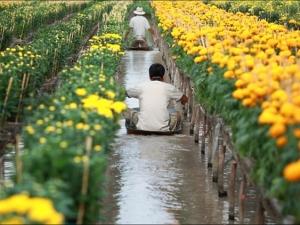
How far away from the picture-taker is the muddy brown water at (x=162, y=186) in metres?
7.77

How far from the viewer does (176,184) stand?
896 cm

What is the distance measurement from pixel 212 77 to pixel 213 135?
4.10 feet

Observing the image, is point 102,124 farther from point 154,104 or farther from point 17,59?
point 17,59

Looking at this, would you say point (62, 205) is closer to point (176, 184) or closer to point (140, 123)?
point (176, 184)

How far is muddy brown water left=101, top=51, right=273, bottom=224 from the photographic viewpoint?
7.77m

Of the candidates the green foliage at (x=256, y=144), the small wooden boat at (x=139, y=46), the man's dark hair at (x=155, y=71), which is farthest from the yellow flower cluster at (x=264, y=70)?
the small wooden boat at (x=139, y=46)

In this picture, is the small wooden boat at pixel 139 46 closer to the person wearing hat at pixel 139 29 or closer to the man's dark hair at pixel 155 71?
the person wearing hat at pixel 139 29

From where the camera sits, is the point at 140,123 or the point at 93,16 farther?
the point at 93,16

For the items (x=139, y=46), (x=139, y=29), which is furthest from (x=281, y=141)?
(x=139, y=46)

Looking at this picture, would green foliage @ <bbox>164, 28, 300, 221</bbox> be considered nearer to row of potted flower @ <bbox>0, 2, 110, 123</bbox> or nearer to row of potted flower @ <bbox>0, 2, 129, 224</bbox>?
row of potted flower @ <bbox>0, 2, 129, 224</bbox>

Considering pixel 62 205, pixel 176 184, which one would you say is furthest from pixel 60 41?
pixel 62 205

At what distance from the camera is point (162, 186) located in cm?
880

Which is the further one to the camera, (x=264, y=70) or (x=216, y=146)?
(x=216, y=146)

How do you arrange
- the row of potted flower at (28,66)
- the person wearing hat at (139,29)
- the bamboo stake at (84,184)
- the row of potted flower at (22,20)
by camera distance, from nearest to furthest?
the bamboo stake at (84,184), the row of potted flower at (28,66), the row of potted flower at (22,20), the person wearing hat at (139,29)
